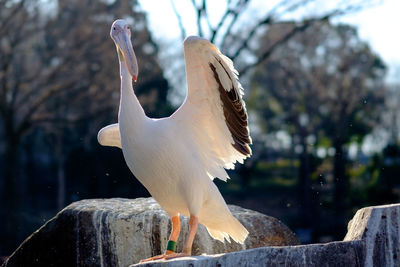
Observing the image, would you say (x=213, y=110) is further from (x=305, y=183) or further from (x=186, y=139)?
(x=305, y=183)

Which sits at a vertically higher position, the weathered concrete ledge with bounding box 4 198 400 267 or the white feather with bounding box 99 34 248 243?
the white feather with bounding box 99 34 248 243

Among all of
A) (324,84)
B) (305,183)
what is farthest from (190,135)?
(324,84)

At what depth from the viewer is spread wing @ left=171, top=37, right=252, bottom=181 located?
5.63m

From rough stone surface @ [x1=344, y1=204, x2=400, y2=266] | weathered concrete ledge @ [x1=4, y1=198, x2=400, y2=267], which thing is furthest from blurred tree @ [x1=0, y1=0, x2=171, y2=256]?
rough stone surface @ [x1=344, y1=204, x2=400, y2=266]

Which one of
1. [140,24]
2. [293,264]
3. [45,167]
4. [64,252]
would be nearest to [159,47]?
[140,24]

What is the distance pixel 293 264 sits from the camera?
4.58 metres

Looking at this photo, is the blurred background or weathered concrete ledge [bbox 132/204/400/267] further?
the blurred background

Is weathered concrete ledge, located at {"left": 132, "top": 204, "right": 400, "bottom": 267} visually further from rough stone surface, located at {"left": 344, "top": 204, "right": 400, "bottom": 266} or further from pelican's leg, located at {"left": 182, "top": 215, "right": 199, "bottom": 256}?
pelican's leg, located at {"left": 182, "top": 215, "right": 199, "bottom": 256}

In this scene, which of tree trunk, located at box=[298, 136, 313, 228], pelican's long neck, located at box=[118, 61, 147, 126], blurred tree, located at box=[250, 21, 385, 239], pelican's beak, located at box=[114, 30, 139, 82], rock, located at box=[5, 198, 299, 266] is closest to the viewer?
pelican's long neck, located at box=[118, 61, 147, 126]

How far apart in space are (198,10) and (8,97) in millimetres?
7308

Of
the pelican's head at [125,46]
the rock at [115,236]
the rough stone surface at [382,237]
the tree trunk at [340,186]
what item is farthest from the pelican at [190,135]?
the tree trunk at [340,186]

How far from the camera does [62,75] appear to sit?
815 inches

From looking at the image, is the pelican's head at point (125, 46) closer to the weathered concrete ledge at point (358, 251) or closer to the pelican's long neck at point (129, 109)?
the pelican's long neck at point (129, 109)

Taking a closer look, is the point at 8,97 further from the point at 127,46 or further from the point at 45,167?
the point at 127,46
